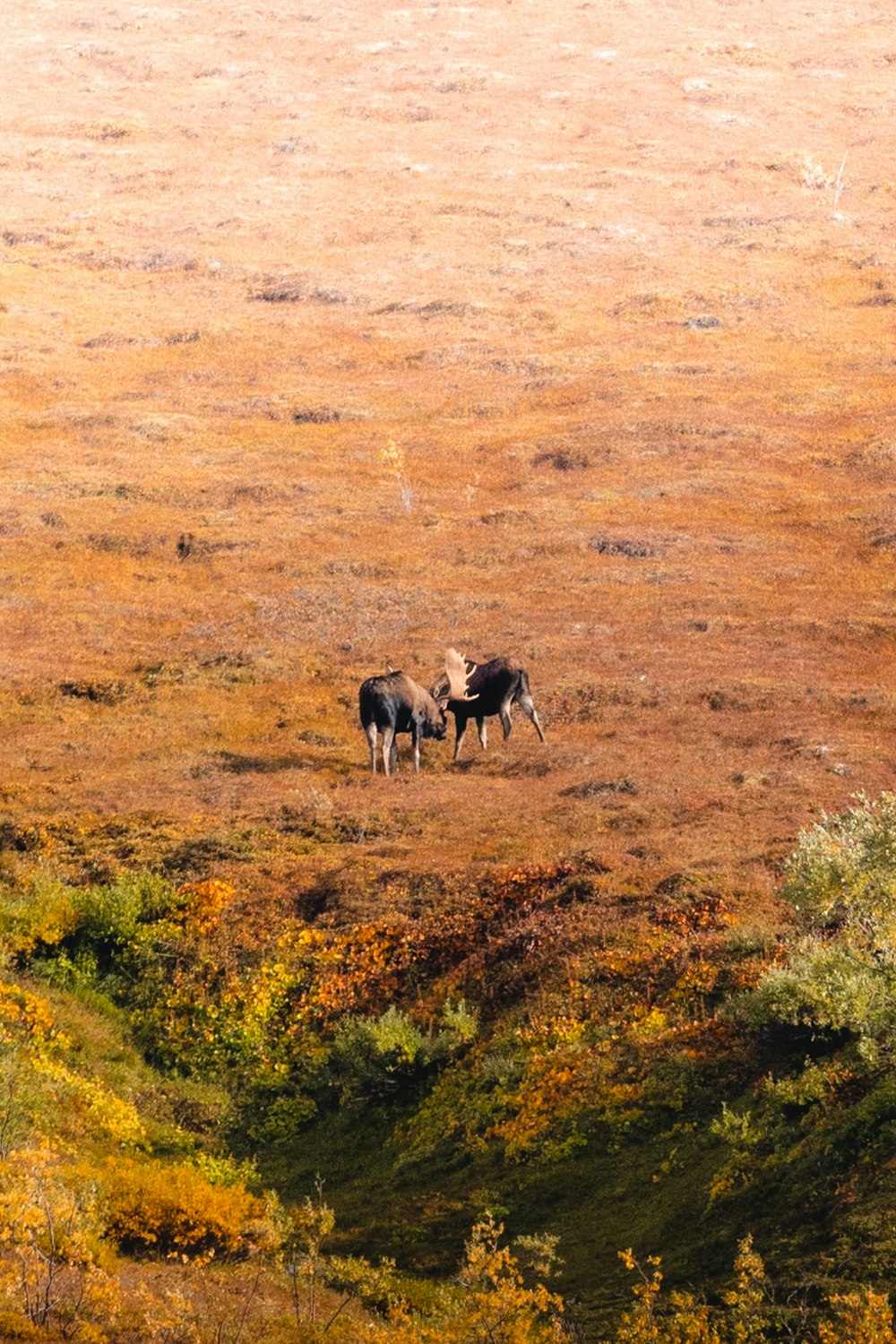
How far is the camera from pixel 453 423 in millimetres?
76812

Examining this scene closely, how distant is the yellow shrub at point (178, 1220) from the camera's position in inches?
467

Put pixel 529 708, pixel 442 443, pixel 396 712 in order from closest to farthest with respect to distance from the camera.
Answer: pixel 396 712 < pixel 529 708 < pixel 442 443

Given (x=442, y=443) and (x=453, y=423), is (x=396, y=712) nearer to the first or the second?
(x=442, y=443)

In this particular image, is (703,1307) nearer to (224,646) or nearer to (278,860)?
(278,860)

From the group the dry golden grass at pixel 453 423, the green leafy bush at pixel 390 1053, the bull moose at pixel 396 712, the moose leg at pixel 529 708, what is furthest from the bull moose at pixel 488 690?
the green leafy bush at pixel 390 1053

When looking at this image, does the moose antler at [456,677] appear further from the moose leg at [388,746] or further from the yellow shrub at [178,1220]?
the yellow shrub at [178,1220]

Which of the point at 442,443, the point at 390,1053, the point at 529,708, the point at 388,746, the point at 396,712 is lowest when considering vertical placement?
the point at 442,443

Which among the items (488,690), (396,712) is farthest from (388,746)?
(488,690)

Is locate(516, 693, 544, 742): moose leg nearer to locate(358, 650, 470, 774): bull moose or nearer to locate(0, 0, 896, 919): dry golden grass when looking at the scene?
locate(0, 0, 896, 919): dry golden grass

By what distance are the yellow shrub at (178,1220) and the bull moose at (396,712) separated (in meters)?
18.4

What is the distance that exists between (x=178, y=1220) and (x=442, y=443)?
209ft

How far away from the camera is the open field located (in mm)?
27812

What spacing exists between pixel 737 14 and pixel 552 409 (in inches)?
4924

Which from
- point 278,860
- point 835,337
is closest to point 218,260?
point 835,337
